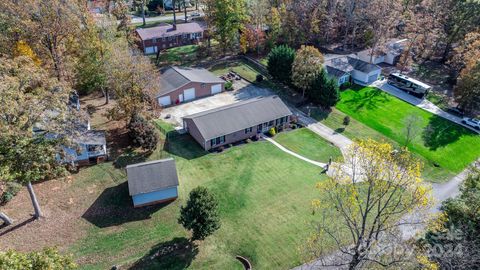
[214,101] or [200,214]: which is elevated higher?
[214,101]

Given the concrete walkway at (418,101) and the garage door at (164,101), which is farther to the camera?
the concrete walkway at (418,101)

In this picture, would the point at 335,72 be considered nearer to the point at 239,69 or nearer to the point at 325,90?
the point at 325,90

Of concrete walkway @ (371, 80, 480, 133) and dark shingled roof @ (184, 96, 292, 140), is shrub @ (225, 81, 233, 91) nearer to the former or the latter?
dark shingled roof @ (184, 96, 292, 140)

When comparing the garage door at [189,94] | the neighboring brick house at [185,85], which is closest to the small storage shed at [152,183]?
the neighboring brick house at [185,85]

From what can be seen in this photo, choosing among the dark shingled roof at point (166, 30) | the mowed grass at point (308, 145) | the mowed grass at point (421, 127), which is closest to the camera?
the mowed grass at point (308, 145)

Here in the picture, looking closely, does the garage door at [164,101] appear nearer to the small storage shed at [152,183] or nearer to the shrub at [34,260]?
the small storage shed at [152,183]

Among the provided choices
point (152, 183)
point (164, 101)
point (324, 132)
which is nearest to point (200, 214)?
point (152, 183)
